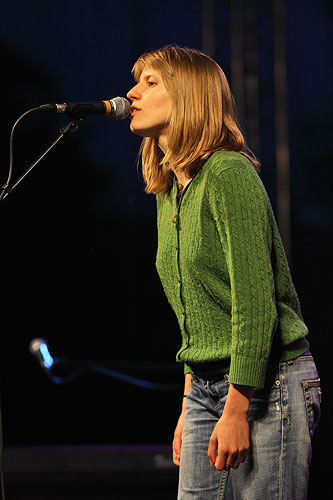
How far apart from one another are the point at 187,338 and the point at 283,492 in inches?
15.7

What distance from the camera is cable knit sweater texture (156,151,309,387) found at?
140 centimetres

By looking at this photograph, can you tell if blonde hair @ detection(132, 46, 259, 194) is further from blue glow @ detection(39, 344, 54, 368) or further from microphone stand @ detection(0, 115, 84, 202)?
blue glow @ detection(39, 344, 54, 368)

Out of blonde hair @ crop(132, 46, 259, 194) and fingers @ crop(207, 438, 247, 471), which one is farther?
blonde hair @ crop(132, 46, 259, 194)

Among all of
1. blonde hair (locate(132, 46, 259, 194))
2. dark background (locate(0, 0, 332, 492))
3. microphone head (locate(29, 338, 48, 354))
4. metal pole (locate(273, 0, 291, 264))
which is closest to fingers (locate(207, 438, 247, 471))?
blonde hair (locate(132, 46, 259, 194))

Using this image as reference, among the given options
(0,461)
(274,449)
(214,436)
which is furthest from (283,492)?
(0,461)

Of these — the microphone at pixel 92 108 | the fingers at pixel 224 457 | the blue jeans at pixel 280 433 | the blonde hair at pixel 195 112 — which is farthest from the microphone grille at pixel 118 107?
the fingers at pixel 224 457

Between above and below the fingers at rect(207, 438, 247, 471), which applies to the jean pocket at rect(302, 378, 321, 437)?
above

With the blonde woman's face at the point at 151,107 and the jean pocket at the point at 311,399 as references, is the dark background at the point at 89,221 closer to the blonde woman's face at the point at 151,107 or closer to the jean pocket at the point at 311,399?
the blonde woman's face at the point at 151,107

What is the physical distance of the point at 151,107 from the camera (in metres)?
1.73

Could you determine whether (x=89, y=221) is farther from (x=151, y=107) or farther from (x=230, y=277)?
(x=230, y=277)

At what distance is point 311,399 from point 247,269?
1.08ft

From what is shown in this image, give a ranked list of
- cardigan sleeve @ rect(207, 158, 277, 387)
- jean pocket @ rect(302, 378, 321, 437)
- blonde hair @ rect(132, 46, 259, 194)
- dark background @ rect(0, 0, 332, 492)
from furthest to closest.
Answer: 1. dark background @ rect(0, 0, 332, 492)
2. blonde hair @ rect(132, 46, 259, 194)
3. jean pocket @ rect(302, 378, 321, 437)
4. cardigan sleeve @ rect(207, 158, 277, 387)

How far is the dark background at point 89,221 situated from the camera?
14.5 feet

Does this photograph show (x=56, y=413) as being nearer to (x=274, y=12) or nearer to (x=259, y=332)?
(x=274, y=12)
